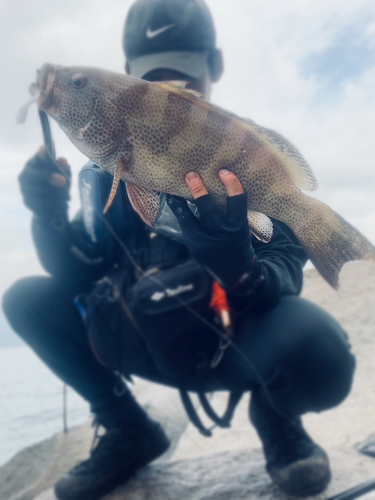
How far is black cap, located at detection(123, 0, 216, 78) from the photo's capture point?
598 mm

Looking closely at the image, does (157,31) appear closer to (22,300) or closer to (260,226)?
(260,226)

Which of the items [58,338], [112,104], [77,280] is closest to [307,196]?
[112,104]

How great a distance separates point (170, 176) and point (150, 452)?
2138 millimetres

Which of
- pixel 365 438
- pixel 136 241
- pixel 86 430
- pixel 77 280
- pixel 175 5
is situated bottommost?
pixel 86 430

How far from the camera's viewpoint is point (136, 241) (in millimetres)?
1131

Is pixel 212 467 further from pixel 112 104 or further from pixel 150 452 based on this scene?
pixel 112 104

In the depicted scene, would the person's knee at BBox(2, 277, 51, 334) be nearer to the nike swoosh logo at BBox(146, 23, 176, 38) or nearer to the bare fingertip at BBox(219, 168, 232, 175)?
the nike swoosh logo at BBox(146, 23, 176, 38)

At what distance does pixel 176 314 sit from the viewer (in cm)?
151

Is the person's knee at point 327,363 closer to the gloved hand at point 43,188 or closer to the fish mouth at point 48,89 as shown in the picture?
the gloved hand at point 43,188

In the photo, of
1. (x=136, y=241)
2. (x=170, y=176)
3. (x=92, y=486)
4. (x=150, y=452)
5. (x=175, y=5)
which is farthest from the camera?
(x=150, y=452)

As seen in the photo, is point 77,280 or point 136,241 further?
point 77,280

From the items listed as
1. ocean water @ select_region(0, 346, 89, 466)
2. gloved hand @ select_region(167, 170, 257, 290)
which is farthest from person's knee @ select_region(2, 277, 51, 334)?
gloved hand @ select_region(167, 170, 257, 290)

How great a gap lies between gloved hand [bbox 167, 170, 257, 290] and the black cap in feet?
1.05

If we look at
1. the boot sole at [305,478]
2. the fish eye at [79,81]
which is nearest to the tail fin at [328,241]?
the fish eye at [79,81]
